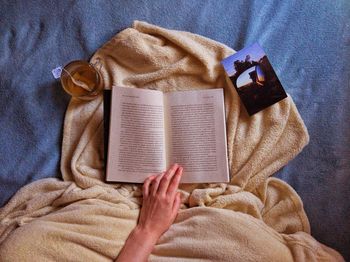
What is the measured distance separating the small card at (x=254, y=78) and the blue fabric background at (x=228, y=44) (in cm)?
5

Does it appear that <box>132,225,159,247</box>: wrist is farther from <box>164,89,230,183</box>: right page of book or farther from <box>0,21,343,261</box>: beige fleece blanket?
<box>164,89,230,183</box>: right page of book

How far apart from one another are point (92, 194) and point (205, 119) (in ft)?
1.24

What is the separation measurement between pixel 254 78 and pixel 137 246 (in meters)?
0.56

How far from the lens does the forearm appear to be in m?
0.88

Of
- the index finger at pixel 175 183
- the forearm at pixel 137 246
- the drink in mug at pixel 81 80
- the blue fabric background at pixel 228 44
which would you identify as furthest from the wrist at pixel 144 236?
the drink in mug at pixel 81 80

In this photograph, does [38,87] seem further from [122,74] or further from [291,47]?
[291,47]

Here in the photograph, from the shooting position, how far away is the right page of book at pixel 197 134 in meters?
1.00

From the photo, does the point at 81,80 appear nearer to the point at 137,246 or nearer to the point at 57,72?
the point at 57,72

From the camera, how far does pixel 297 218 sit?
952 millimetres

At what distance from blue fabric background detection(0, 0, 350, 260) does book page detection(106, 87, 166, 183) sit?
18cm

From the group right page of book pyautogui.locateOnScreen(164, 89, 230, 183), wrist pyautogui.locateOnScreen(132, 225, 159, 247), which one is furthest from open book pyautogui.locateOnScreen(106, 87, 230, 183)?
wrist pyautogui.locateOnScreen(132, 225, 159, 247)

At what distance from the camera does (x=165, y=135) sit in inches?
41.2

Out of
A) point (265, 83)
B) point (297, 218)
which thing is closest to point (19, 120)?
point (265, 83)

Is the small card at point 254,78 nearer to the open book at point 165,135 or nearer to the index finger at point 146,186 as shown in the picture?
the open book at point 165,135
